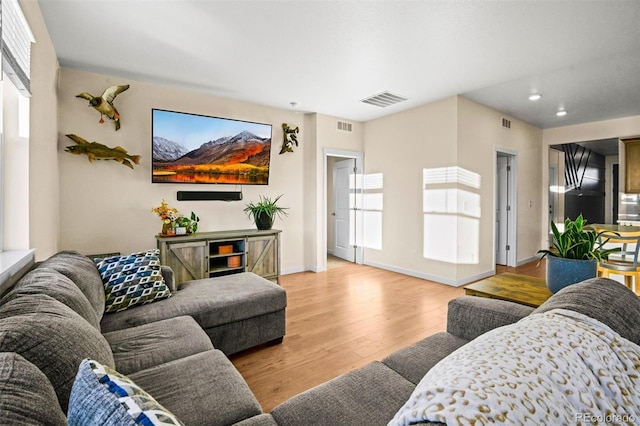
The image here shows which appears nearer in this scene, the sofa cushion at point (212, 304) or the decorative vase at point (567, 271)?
the decorative vase at point (567, 271)

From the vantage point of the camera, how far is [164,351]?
5.20 feet

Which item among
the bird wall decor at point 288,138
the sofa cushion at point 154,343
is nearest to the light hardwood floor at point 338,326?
the sofa cushion at point 154,343

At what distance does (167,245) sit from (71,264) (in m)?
1.70

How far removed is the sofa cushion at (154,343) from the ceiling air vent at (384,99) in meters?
3.61

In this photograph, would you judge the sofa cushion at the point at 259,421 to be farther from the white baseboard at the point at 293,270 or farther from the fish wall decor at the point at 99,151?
the white baseboard at the point at 293,270

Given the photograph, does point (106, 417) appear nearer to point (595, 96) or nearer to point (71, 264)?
point (71, 264)

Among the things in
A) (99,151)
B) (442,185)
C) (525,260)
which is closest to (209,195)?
(99,151)

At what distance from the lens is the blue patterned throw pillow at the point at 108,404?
21.5 inches

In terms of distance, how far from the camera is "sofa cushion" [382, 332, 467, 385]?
4.48 feet

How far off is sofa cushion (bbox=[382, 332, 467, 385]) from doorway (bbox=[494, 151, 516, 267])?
4.66 m

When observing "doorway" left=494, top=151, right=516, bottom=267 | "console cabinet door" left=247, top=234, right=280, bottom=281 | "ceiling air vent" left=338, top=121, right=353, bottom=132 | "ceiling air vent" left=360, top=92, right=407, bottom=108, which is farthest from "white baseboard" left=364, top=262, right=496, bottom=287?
"ceiling air vent" left=360, top=92, right=407, bottom=108

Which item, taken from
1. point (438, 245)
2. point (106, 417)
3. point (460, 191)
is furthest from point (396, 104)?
point (106, 417)

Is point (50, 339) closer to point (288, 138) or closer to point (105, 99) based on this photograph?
point (105, 99)

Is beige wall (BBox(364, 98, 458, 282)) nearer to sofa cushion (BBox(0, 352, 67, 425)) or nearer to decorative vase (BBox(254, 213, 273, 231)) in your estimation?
decorative vase (BBox(254, 213, 273, 231))
